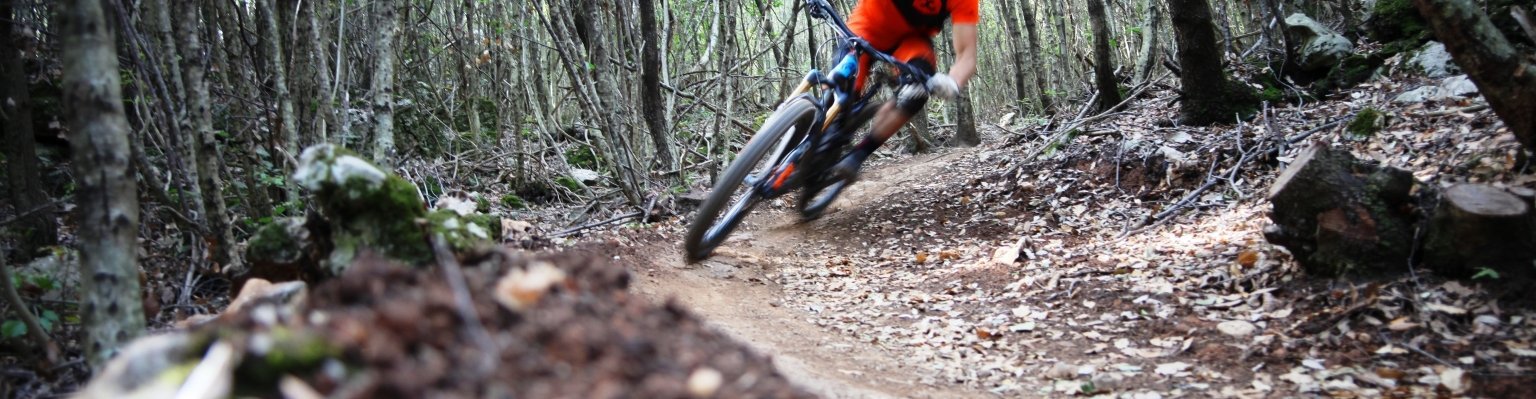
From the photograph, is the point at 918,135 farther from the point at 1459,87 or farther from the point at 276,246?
the point at 276,246

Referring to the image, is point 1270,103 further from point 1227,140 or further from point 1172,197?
point 1172,197

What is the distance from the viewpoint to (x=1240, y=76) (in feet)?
24.3

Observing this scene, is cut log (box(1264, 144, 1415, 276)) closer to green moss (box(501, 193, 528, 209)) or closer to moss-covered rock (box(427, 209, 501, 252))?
moss-covered rock (box(427, 209, 501, 252))

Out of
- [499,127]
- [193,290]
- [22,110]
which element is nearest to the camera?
[193,290]

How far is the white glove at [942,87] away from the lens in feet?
14.4

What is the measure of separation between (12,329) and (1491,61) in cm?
572

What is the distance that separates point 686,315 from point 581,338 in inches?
12.2

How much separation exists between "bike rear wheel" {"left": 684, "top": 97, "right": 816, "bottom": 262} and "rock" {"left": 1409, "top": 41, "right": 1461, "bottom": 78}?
491 centimetres

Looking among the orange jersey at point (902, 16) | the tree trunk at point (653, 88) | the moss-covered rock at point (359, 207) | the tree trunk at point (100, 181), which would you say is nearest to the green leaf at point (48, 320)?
the tree trunk at point (100, 181)

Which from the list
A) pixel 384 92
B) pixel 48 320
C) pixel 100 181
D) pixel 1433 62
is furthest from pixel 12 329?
pixel 1433 62

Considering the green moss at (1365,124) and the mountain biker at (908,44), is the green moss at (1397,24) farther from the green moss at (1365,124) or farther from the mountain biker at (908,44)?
the mountain biker at (908,44)

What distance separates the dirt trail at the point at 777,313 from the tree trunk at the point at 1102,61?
338cm

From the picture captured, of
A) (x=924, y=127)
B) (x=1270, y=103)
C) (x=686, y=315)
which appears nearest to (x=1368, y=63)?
(x=1270, y=103)

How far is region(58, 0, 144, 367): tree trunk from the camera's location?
2066mm
